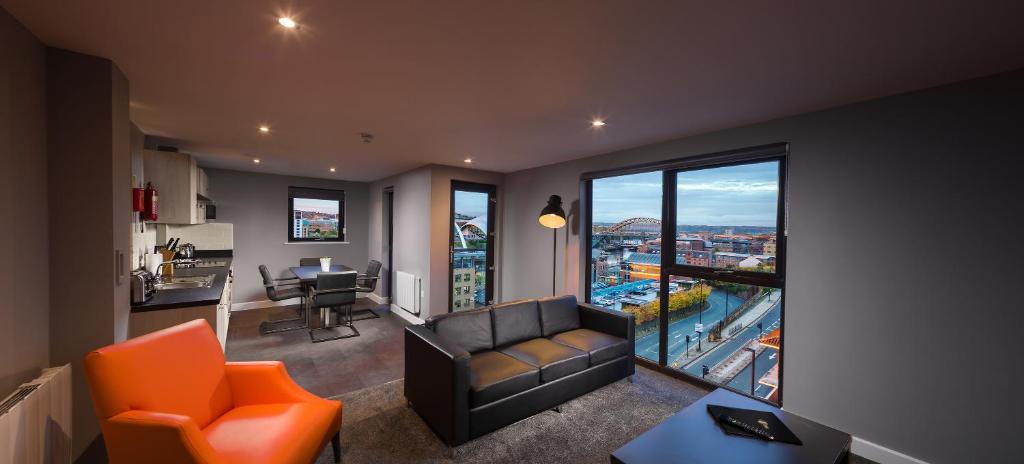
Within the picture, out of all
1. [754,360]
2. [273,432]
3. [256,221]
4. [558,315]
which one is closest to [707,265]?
[754,360]

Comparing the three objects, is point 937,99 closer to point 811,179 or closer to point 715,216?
point 811,179

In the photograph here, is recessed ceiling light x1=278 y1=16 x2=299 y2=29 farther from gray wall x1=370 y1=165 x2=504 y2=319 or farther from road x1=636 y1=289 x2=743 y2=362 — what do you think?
road x1=636 y1=289 x2=743 y2=362

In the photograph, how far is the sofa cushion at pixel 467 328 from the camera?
2.95 meters

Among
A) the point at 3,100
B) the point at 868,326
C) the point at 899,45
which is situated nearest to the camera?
the point at 3,100

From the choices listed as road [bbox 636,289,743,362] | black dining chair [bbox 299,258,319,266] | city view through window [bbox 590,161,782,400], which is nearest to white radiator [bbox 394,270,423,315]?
black dining chair [bbox 299,258,319,266]

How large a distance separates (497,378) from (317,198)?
591 cm

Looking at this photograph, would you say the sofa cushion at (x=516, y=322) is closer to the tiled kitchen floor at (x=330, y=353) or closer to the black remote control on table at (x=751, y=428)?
the tiled kitchen floor at (x=330, y=353)

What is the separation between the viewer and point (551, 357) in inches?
115

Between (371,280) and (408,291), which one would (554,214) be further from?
(371,280)

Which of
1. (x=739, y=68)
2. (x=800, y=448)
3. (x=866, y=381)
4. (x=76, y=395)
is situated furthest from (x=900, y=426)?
(x=76, y=395)

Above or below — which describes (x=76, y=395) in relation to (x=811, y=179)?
below

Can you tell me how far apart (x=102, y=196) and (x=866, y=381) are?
192 inches

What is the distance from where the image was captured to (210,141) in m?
3.93

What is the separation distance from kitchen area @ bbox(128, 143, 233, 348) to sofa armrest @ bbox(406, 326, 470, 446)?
1665mm
